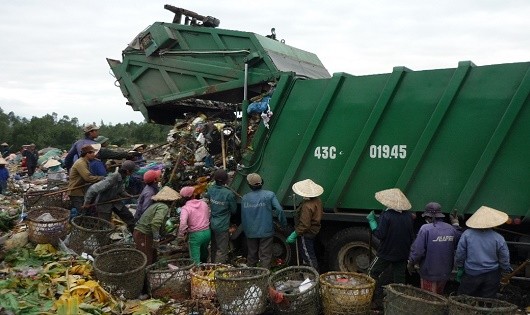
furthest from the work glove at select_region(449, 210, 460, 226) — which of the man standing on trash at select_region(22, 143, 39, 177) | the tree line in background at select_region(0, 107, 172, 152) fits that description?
the tree line in background at select_region(0, 107, 172, 152)

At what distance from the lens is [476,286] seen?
396 cm

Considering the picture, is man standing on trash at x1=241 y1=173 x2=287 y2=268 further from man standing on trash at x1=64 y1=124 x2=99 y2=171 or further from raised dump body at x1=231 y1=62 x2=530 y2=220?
man standing on trash at x1=64 y1=124 x2=99 y2=171

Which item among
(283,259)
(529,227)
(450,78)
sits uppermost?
(450,78)

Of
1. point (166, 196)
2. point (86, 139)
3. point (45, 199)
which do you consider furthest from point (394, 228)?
point (45, 199)

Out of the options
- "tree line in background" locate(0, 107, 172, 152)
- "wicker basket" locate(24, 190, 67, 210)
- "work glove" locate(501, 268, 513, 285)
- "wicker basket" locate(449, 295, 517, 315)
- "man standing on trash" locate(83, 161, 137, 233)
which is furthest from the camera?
"tree line in background" locate(0, 107, 172, 152)

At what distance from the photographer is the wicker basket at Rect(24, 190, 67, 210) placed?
6480 mm

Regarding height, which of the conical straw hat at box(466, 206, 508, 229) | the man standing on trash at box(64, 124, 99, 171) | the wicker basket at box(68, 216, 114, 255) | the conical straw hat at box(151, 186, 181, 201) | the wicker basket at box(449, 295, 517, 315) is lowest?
the wicker basket at box(449, 295, 517, 315)

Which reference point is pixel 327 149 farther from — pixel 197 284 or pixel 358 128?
pixel 197 284

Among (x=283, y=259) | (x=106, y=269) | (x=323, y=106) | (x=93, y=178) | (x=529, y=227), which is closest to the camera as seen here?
(x=529, y=227)

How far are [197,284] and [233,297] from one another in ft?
1.74

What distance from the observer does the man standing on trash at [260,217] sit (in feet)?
16.8

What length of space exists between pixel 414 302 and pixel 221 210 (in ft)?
7.67

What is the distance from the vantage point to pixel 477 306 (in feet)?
12.1

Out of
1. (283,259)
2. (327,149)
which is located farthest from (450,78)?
(283,259)
